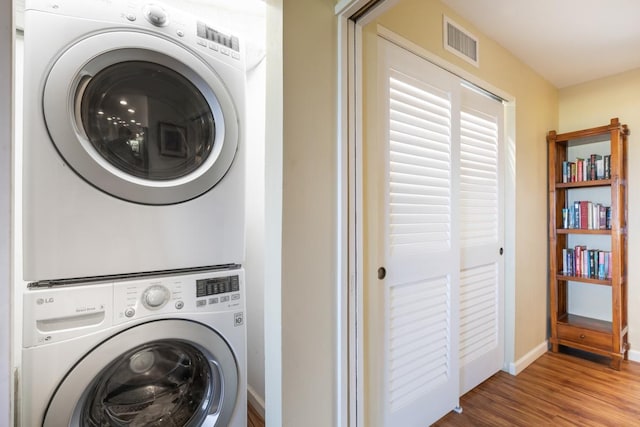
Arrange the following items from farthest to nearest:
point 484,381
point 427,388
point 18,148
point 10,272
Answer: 1. point 484,381
2. point 427,388
3. point 18,148
4. point 10,272

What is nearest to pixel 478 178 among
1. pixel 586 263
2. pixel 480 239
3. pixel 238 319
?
pixel 480 239

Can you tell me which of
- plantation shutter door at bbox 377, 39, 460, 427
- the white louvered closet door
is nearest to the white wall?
the white louvered closet door

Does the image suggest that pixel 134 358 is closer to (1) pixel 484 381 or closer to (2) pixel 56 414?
(2) pixel 56 414

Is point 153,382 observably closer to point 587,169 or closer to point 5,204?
point 5,204

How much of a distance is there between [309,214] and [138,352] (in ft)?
2.27

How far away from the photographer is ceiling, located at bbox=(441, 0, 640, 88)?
165cm

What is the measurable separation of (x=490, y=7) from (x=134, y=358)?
7.66 feet

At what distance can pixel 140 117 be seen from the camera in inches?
37.0

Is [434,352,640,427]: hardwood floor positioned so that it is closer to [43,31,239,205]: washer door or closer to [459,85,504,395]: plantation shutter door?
[459,85,504,395]: plantation shutter door

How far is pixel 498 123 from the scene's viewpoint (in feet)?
6.89

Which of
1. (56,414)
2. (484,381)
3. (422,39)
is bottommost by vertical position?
(484,381)

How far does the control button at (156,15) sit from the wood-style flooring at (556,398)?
186 centimetres

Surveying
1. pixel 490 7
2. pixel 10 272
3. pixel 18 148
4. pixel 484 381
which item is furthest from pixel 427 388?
pixel 18 148

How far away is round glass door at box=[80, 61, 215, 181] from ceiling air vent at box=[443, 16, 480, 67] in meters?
1.43
